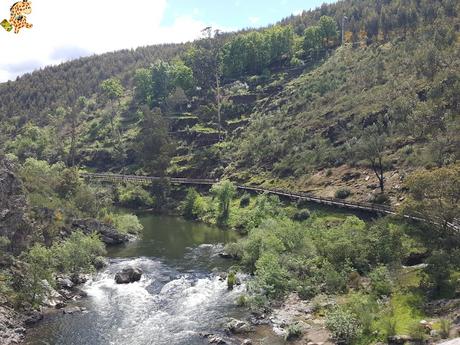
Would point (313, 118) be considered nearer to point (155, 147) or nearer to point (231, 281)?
point (155, 147)

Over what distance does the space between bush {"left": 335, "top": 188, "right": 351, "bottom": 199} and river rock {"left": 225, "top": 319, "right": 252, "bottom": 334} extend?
49.5 m

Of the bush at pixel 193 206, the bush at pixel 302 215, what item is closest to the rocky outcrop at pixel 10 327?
the bush at pixel 302 215

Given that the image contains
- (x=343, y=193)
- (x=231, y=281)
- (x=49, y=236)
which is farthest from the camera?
(x=343, y=193)

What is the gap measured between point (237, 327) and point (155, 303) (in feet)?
46.9

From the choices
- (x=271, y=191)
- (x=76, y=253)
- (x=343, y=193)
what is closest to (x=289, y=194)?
(x=271, y=191)

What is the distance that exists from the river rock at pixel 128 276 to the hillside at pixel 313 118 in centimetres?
4574

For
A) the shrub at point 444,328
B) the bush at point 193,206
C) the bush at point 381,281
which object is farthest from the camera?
the bush at point 193,206

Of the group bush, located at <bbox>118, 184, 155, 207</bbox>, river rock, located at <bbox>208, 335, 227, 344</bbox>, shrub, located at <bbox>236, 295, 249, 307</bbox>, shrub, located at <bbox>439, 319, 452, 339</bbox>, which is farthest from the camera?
bush, located at <bbox>118, 184, 155, 207</bbox>

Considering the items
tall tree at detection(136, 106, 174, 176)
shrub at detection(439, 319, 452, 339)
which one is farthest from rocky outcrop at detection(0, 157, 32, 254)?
tall tree at detection(136, 106, 174, 176)

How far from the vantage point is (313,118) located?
446 feet

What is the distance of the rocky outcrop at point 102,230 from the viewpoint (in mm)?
85444

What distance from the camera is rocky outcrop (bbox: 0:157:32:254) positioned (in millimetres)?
62688

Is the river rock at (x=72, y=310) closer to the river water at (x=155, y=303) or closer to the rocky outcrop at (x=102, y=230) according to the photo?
the river water at (x=155, y=303)

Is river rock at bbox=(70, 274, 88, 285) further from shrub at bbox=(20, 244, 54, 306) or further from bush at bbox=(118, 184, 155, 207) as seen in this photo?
bush at bbox=(118, 184, 155, 207)
